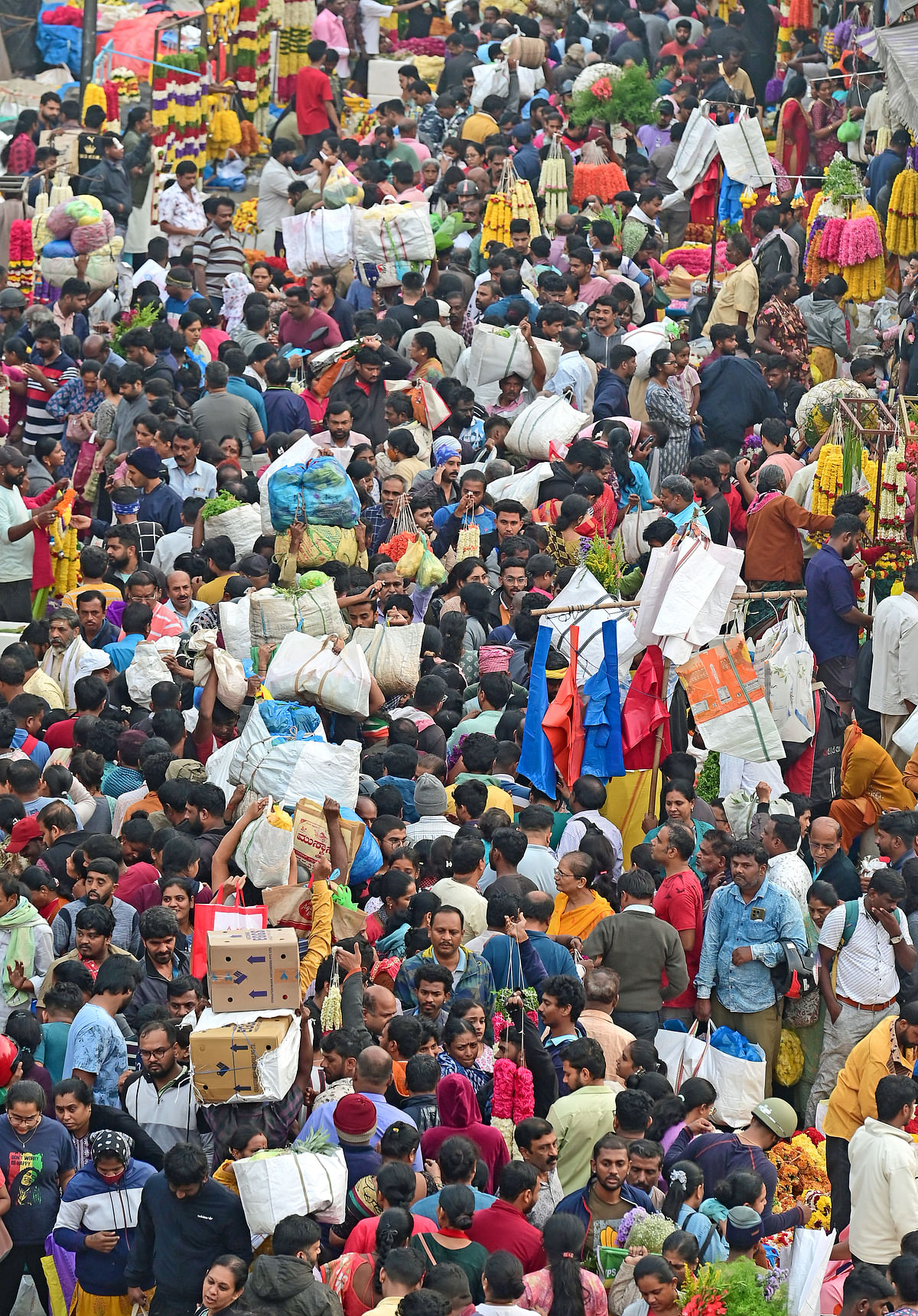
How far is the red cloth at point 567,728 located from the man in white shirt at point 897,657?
188 cm

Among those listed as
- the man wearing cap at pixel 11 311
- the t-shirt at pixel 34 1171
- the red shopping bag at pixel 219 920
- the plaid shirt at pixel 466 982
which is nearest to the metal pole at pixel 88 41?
the man wearing cap at pixel 11 311

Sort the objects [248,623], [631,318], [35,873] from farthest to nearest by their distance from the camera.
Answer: [631,318] → [248,623] → [35,873]

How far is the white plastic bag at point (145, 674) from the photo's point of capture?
10297 millimetres

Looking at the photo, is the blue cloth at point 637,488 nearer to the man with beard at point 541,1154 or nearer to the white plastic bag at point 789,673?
the white plastic bag at point 789,673

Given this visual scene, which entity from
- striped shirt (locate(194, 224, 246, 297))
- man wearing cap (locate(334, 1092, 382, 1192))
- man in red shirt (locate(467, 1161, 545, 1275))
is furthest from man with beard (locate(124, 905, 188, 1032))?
striped shirt (locate(194, 224, 246, 297))

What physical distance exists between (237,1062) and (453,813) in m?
2.62

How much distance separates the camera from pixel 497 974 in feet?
26.7

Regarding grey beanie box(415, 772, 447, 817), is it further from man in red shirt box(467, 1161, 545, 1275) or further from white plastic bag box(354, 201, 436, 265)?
white plastic bag box(354, 201, 436, 265)

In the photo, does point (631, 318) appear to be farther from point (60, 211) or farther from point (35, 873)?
point (35, 873)

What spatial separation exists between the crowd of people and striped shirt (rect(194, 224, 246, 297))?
0.04 metres

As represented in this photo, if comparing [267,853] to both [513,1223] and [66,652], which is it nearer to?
[513,1223]

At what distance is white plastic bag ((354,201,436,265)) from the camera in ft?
52.2

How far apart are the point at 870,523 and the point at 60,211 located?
23.5ft

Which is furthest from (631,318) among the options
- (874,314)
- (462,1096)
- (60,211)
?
(462,1096)
